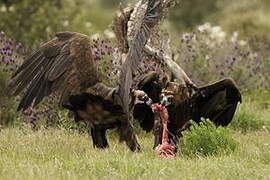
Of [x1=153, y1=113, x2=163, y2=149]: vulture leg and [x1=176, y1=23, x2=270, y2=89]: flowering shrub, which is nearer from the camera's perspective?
[x1=153, y1=113, x2=163, y2=149]: vulture leg

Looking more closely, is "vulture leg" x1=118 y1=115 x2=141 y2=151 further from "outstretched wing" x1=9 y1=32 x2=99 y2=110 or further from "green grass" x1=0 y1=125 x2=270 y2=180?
A: "outstretched wing" x1=9 y1=32 x2=99 y2=110

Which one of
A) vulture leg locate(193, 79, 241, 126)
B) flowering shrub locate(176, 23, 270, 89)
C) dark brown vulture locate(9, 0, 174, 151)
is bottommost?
flowering shrub locate(176, 23, 270, 89)

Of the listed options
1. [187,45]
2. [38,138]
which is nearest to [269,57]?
[187,45]

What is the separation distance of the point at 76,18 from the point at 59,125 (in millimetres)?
9521


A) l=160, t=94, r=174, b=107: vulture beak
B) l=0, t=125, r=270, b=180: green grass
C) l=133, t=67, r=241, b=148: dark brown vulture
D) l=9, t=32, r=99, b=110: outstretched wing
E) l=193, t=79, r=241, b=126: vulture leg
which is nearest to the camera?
l=0, t=125, r=270, b=180: green grass

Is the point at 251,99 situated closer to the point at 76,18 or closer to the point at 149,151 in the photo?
the point at 149,151

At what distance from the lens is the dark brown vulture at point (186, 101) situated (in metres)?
8.27

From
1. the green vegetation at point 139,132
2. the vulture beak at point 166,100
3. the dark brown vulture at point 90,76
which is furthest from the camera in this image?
the vulture beak at point 166,100

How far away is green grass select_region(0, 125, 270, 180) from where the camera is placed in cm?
663

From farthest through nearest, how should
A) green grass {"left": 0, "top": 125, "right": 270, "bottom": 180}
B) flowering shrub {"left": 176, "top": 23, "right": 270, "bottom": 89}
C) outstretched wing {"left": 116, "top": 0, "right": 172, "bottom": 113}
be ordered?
flowering shrub {"left": 176, "top": 23, "right": 270, "bottom": 89} < outstretched wing {"left": 116, "top": 0, "right": 172, "bottom": 113} < green grass {"left": 0, "top": 125, "right": 270, "bottom": 180}

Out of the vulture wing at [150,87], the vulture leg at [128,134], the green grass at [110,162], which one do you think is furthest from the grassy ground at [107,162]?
the vulture wing at [150,87]

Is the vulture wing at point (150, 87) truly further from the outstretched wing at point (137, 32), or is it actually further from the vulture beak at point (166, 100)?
the outstretched wing at point (137, 32)

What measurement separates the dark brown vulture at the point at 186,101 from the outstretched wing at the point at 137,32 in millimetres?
647

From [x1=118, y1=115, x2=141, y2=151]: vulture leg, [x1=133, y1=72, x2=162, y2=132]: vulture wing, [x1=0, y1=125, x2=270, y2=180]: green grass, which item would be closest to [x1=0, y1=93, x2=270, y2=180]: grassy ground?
[x1=0, y1=125, x2=270, y2=180]: green grass
